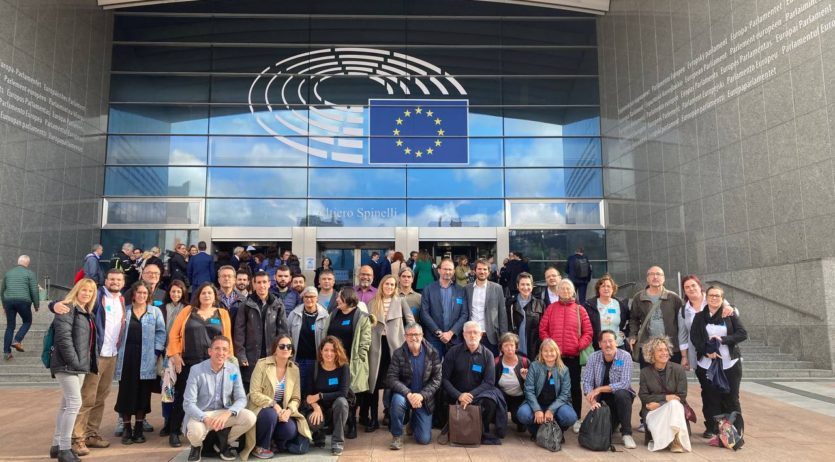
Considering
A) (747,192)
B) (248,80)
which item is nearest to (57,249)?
(248,80)

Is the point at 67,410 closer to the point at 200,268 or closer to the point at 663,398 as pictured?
the point at 663,398

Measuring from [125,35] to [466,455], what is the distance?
61.8ft

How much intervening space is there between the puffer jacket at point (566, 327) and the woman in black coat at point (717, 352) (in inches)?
43.3

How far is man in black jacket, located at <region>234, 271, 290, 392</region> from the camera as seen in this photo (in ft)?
19.5

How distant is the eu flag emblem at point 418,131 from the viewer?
61.6 ft

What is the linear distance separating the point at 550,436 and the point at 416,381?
1361mm

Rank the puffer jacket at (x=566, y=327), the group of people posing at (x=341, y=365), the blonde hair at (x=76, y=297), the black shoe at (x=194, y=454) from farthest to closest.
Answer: the puffer jacket at (x=566, y=327) < the group of people posing at (x=341, y=365) < the blonde hair at (x=76, y=297) < the black shoe at (x=194, y=454)

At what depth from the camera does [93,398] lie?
219 inches

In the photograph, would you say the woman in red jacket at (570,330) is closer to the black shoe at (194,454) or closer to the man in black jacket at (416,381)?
the man in black jacket at (416,381)

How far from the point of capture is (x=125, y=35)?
1920 cm

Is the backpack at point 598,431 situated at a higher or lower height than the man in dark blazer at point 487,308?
lower

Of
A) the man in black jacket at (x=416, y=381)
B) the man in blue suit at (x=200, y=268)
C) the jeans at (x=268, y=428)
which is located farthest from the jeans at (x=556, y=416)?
the man in blue suit at (x=200, y=268)

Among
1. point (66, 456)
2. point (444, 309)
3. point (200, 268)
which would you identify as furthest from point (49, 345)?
point (200, 268)

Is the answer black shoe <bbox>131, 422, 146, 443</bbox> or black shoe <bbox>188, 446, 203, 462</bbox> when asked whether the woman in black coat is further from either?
black shoe <bbox>131, 422, 146, 443</bbox>
